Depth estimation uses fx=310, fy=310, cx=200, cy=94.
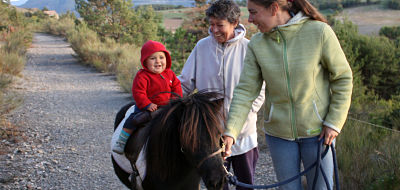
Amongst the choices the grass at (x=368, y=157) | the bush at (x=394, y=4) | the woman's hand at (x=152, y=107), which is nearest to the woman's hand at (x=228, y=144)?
the woman's hand at (x=152, y=107)

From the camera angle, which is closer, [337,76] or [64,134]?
[337,76]

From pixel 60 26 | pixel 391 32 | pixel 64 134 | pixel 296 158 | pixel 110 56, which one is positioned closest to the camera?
pixel 296 158

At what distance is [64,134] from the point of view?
20.9 feet

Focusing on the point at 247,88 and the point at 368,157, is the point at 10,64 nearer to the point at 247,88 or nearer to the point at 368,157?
the point at 247,88

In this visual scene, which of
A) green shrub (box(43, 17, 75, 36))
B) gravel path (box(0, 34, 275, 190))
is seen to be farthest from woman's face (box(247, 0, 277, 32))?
green shrub (box(43, 17, 75, 36))

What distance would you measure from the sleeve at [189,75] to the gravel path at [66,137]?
202cm

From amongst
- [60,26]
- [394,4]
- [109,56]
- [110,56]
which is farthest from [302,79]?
[60,26]

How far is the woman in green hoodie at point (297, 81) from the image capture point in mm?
1872

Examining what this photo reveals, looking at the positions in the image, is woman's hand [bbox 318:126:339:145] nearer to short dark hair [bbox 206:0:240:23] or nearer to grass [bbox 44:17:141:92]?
short dark hair [bbox 206:0:240:23]

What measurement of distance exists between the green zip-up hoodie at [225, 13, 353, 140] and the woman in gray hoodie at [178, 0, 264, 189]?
1.67 feet

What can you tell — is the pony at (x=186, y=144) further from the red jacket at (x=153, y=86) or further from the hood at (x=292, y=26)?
the hood at (x=292, y=26)

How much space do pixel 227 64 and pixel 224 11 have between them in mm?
426

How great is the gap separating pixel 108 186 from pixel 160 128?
8.60 feet

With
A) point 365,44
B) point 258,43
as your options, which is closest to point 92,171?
point 258,43
